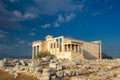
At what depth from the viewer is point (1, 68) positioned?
38062mm

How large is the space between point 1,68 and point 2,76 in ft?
14.8

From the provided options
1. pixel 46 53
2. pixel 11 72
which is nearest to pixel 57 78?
pixel 11 72

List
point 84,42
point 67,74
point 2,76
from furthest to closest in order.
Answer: point 84,42, point 67,74, point 2,76

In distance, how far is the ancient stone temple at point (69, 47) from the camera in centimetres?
6968

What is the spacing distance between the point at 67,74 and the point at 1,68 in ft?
37.1

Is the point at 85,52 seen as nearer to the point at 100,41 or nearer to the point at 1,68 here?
the point at 100,41

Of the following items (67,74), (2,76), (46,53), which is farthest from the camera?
(46,53)

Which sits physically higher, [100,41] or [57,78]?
[100,41]

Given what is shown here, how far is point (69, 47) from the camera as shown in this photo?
244 feet

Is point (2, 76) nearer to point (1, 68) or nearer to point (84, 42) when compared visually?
point (1, 68)

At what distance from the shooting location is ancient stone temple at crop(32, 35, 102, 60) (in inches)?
2743

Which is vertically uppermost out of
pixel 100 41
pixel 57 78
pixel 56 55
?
pixel 100 41

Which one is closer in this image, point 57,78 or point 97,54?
point 57,78

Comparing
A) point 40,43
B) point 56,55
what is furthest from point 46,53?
point 40,43
